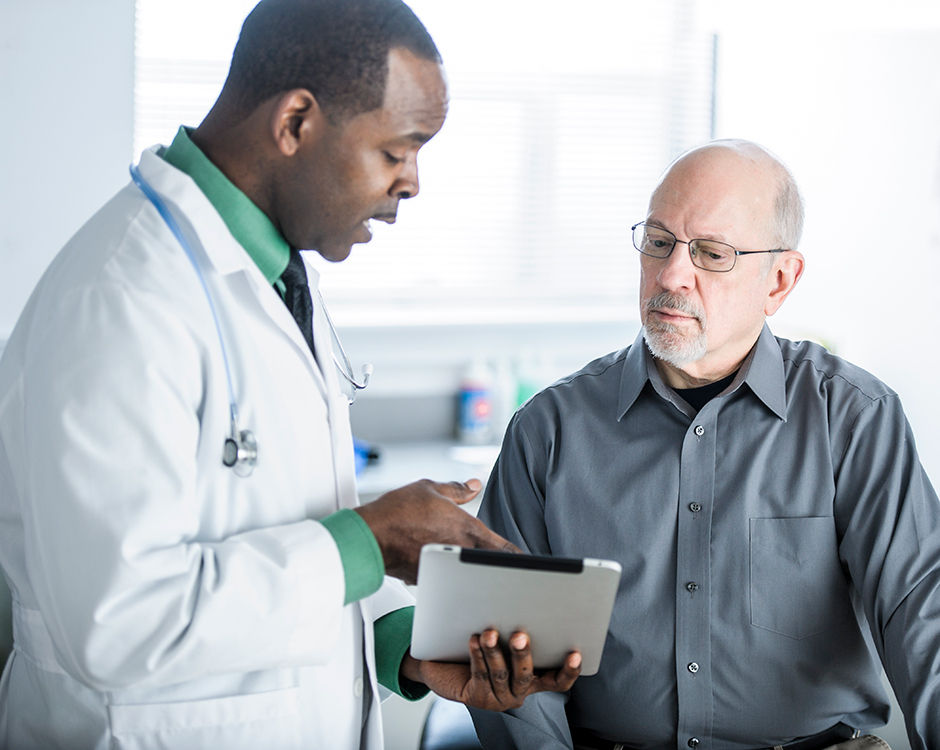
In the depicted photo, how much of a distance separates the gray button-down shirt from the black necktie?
0.55m

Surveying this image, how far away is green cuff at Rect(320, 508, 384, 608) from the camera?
1.06 meters

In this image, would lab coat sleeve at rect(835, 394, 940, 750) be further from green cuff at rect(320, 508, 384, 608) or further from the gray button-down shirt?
green cuff at rect(320, 508, 384, 608)

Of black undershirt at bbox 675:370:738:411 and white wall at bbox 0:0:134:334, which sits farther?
white wall at bbox 0:0:134:334

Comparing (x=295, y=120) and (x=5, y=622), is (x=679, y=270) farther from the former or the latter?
(x=5, y=622)

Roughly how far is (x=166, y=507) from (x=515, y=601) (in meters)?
0.42

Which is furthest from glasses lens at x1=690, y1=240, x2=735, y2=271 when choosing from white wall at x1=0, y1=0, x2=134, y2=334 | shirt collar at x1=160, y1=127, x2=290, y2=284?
white wall at x1=0, y1=0, x2=134, y2=334

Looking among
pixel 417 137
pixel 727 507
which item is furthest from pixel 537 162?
pixel 417 137

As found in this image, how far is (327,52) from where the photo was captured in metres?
1.07

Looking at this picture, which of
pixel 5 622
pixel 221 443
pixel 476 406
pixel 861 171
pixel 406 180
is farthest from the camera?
pixel 476 406

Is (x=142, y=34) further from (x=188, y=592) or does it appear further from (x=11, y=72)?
(x=188, y=592)

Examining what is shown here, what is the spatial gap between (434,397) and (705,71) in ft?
4.36

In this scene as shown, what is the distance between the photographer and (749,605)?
1540mm

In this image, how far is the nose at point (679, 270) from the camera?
1621mm

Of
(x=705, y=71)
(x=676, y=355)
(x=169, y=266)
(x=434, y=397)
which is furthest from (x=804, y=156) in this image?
(x=169, y=266)
